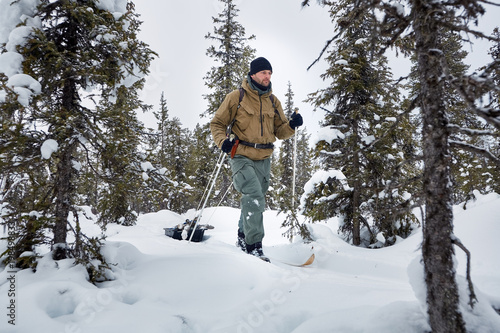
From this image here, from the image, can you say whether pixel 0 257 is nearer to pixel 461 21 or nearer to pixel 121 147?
pixel 121 147

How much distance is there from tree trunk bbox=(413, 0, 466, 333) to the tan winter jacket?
9.94ft

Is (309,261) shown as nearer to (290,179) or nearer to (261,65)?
(261,65)

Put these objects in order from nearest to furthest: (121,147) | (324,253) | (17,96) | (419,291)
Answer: (419,291) < (17,96) < (121,147) < (324,253)

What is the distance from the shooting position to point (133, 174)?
3910 millimetres

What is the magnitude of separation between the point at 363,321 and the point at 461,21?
6.82 ft

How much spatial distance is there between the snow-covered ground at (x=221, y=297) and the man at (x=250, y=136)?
0.90m

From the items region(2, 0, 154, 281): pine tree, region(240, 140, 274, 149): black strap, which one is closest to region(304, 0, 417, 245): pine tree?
region(240, 140, 274, 149): black strap

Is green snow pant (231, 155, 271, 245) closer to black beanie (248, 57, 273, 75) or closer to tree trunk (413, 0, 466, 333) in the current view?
black beanie (248, 57, 273, 75)

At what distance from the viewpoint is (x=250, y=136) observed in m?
4.58

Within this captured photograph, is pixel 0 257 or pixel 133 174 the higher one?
Answer: pixel 133 174

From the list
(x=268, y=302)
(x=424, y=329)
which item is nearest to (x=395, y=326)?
(x=424, y=329)

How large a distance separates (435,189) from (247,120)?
328 centimetres

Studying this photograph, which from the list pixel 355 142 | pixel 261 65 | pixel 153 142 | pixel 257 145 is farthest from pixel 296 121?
pixel 153 142

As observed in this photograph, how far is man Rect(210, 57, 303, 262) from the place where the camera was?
446 centimetres
